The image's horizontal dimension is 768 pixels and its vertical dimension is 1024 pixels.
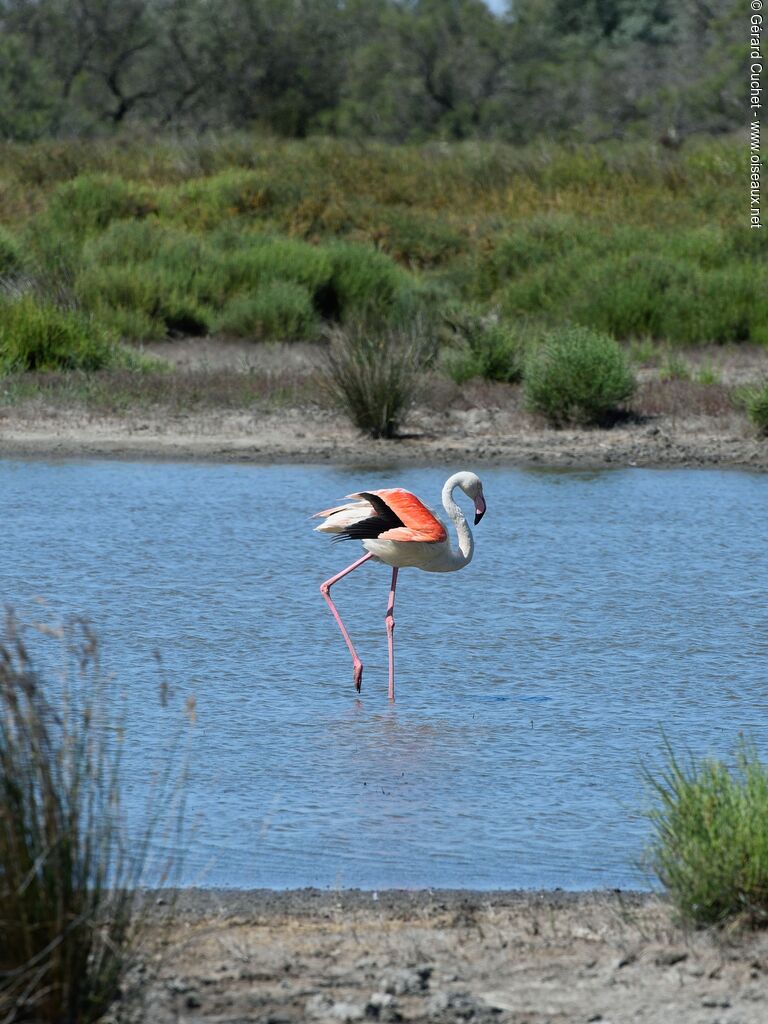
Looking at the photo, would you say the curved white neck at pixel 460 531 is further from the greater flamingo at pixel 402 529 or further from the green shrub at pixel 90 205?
the green shrub at pixel 90 205

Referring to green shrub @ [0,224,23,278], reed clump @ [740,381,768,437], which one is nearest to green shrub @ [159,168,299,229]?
green shrub @ [0,224,23,278]

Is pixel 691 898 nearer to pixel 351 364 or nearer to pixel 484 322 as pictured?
pixel 351 364

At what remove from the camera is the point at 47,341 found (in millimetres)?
19641

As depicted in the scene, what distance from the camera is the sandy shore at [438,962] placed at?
429 cm

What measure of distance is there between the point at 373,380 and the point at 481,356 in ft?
9.79

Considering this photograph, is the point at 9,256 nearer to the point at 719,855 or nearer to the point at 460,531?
the point at 460,531

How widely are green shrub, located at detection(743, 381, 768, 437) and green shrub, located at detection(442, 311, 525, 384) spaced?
3.08m

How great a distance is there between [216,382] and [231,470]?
3.09m

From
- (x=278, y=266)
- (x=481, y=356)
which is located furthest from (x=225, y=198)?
(x=481, y=356)

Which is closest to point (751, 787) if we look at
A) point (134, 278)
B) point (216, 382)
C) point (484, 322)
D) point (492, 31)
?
point (216, 382)

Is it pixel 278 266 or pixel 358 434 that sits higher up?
pixel 278 266

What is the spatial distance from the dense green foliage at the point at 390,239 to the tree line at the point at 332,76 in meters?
18.2

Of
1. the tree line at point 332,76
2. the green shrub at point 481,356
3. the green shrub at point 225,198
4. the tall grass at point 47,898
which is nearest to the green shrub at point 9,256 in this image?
the green shrub at point 225,198

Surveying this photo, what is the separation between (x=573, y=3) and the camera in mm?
75875
